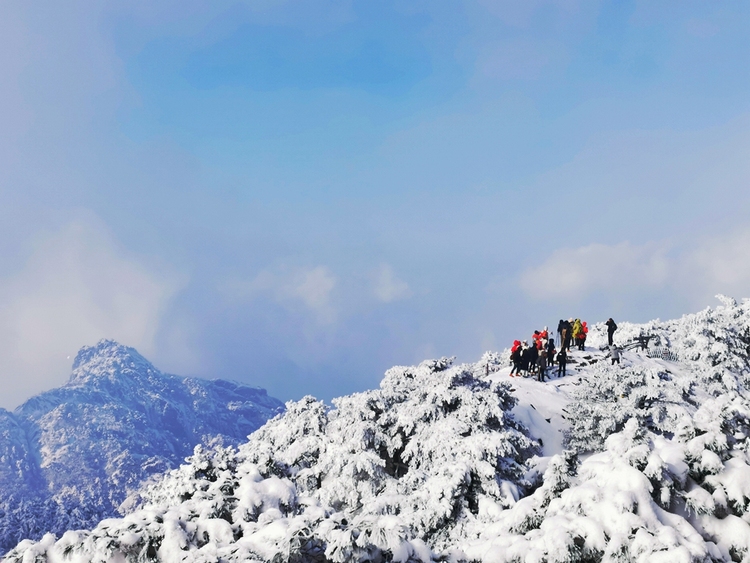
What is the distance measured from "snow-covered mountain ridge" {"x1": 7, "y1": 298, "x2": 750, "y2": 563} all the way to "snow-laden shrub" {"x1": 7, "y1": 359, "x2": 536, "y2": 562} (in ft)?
0.11

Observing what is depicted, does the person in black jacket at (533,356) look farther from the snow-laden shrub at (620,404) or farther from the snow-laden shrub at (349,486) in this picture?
the snow-laden shrub at (349,486)

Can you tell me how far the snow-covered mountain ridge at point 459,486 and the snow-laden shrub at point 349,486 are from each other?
3 cm

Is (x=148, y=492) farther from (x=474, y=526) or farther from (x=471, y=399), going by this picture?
(x=471, y=399)

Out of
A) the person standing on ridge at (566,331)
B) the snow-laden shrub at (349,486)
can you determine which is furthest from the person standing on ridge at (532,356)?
the snow-laden shrub at (349,486)

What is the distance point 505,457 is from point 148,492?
10.4m

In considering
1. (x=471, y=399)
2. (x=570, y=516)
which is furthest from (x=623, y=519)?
(x=471, y=399)

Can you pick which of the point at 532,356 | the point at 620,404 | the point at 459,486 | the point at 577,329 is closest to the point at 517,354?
the point at 532,356

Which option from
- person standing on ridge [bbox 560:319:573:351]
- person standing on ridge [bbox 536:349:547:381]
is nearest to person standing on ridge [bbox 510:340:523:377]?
person standing on ridge [bbox 536:349:547:381]

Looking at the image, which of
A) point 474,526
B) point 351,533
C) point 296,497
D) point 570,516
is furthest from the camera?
point 474,526

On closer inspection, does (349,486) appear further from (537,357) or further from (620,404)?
(537,357)

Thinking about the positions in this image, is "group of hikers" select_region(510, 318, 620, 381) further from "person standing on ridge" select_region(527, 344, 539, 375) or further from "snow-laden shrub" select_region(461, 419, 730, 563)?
"snow-laden shrub" select_region(461, 419, 730, 563)

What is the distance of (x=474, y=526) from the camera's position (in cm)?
1299

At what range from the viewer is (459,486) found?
14.3 metres

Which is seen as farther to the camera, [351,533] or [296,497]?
[296,497]
